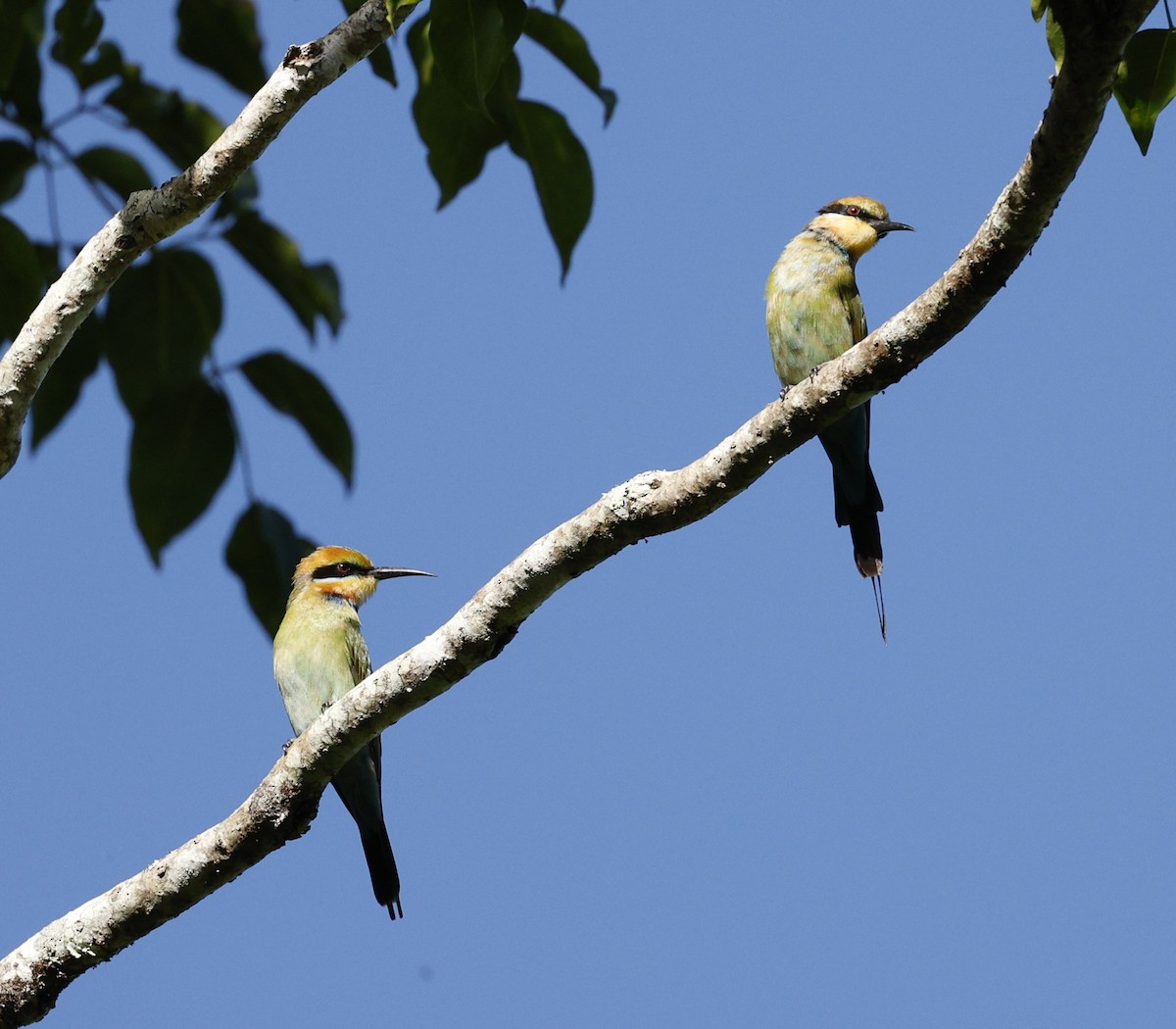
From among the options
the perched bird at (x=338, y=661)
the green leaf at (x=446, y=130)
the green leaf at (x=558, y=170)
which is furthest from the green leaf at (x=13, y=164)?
the perched bird at (x=338, y=661)

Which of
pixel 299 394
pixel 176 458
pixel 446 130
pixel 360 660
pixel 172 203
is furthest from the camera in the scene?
pixel 360 660

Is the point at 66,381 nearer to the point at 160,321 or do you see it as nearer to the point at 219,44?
the point at 160,321

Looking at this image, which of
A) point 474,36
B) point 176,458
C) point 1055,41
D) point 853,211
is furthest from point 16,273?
point 853,211

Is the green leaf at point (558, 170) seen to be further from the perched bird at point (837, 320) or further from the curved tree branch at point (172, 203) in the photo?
the perched bird at point (837, 320)

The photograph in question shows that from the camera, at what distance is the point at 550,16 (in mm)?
2652

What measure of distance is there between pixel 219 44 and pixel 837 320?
1938 millimetres

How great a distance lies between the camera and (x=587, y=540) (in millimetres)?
2240

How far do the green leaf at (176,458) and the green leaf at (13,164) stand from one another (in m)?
0.53

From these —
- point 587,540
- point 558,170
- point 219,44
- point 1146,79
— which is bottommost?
point 587,540

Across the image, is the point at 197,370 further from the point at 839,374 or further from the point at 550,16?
the point at 839,374

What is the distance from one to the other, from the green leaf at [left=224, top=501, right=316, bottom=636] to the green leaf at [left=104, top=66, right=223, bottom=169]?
0.84 m

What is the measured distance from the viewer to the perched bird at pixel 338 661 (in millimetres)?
4129

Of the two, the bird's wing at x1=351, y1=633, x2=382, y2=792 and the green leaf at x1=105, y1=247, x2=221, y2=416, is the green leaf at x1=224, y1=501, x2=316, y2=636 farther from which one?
the bird's wing at x1=351, y1=633, x2=382, y2=792

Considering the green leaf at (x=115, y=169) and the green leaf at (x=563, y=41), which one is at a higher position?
the green leaf at (x=115, y=169)
